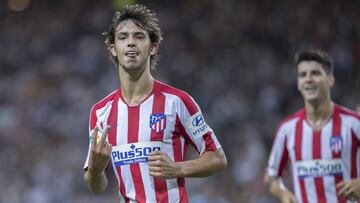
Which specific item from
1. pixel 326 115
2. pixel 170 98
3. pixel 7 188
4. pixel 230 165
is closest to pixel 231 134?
pixel 230 165

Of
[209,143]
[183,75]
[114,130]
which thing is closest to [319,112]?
[209,143]

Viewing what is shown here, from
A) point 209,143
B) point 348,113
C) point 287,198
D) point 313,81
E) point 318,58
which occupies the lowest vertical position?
point 287,198

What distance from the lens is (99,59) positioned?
1344cm

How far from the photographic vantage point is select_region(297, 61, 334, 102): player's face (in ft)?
20.8

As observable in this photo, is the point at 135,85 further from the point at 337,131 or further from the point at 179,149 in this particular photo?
the point at 337,131

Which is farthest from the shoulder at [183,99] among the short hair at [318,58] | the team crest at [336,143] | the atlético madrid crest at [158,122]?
the short hair at [318,58]

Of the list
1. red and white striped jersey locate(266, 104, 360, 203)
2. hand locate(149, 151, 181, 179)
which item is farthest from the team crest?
hand locate(149, 151, 181, 179)

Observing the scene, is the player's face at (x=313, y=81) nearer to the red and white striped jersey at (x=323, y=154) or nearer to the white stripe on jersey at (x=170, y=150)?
the red and white striped jersey at (x=323, y=154)

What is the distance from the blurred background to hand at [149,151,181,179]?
5.43 m

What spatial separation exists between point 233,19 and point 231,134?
3413 millimetres

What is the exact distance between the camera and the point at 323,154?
621 cm

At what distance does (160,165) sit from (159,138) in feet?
1.35

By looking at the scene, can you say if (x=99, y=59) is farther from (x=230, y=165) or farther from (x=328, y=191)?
(x=328, y=191)

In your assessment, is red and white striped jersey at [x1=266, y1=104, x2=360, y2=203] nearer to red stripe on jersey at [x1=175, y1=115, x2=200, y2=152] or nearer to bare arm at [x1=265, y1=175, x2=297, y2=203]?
bare arm at [x1=265, y1=175, x2=297, y2=203]
